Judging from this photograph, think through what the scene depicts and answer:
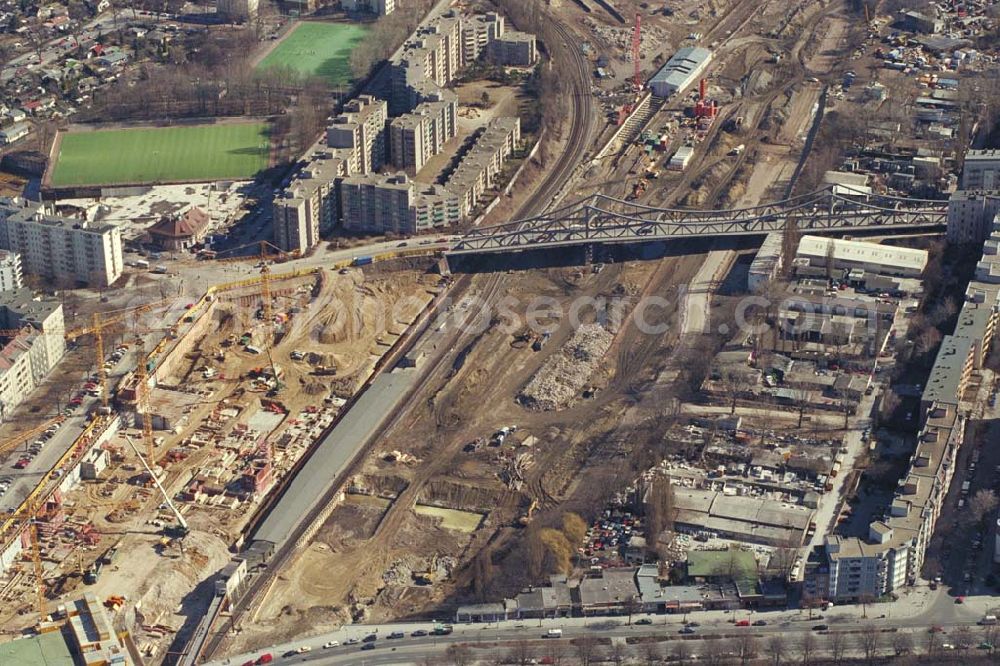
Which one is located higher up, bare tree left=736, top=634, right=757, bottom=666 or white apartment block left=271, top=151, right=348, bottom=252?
bare tree left=736, top=634, right=757, bottom=666

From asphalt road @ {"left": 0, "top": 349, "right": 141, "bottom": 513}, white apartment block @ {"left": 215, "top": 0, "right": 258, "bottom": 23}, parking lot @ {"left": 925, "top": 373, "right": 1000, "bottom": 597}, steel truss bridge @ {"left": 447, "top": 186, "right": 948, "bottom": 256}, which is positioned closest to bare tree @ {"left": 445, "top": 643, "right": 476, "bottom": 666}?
parking lot @ {"left": 925, "top": 373, "right": 1000, "bottom": 597}

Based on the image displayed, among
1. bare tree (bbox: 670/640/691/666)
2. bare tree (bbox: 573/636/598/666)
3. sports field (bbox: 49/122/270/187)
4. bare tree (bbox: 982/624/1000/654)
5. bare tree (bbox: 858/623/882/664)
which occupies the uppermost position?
bare tree (bbox: 982/624/1000/654)

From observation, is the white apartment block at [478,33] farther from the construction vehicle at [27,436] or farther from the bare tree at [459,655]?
the bare tree at [459,655]

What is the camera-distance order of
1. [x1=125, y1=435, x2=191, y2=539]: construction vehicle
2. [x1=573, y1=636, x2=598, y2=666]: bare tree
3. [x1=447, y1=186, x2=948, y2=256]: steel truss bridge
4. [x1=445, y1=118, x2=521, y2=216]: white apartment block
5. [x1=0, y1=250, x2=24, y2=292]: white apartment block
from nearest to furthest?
[x1=573, y1=636, x2=598, y2=666]: bare tree, [x1=125, y1=435, x2=191, y2=539]: construction vehicle, [x1=0, y1=250, x2=24, y2=292]: white apartment block, [x1=447, y1=186, x2=948, y2=256]: steel truss bridge, [x1=445, y1=118, x2=521, y2=216]: white apartment block

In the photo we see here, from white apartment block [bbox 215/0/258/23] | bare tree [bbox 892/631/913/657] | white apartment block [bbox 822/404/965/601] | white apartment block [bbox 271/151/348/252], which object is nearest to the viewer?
bare tree [bbox 892/631/913/657]

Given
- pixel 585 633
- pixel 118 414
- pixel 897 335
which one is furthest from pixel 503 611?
pixel 897 335

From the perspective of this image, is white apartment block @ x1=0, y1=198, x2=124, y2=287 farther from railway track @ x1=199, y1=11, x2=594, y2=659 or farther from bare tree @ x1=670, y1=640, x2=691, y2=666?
bare tree @ x1=670, y1=640, x2=691, y2=666

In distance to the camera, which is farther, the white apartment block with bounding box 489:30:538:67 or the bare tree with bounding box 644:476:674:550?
the white apartment block with bounding box 489:30:538:67
